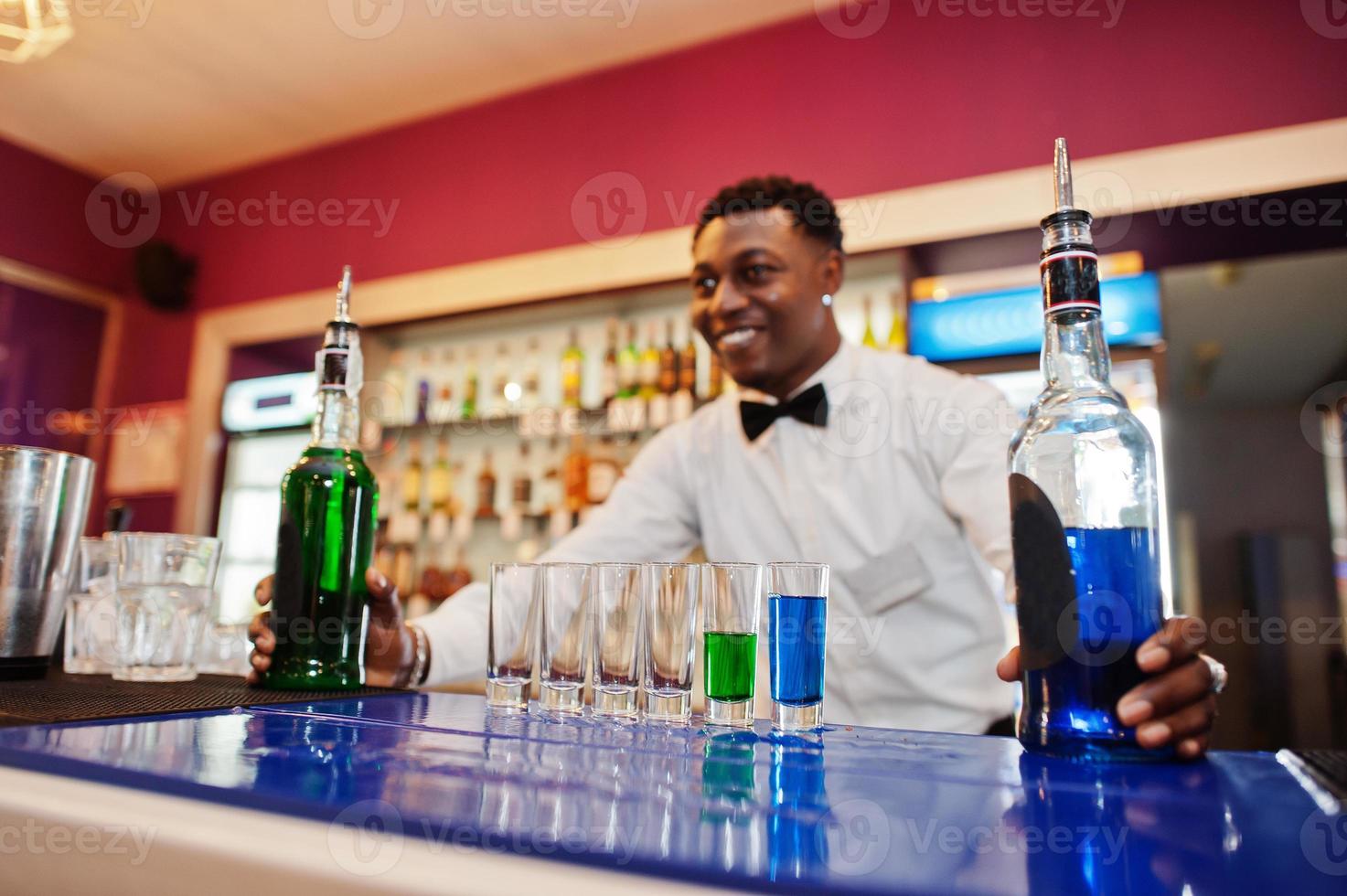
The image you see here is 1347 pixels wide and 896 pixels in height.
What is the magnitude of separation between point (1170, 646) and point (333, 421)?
0.88 meters

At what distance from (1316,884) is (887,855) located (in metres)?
0.17

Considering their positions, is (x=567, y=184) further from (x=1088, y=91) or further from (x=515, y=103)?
(x=1088, y=91)

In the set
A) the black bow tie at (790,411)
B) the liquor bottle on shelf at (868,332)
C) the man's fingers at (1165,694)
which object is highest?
the liquor bottle on shelf at (868,332)

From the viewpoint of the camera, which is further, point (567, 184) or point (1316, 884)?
point (567, 184)

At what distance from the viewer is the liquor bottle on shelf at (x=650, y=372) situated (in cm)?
334

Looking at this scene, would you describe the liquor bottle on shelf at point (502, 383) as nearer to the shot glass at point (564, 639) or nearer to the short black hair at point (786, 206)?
the short black hair at point (786, 206)

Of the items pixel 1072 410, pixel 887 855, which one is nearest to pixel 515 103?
pixel 1072 410

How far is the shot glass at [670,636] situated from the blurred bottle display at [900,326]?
2.26 metres

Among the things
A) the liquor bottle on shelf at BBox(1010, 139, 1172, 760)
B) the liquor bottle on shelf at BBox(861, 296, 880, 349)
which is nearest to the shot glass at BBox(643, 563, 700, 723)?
the liquor bottle on shelf at BBox(1010, 139, 1172, 760)

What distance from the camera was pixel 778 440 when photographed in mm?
2029

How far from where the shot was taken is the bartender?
1748mm

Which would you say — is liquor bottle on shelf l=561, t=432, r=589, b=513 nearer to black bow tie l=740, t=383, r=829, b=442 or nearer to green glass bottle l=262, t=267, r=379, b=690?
black bow tie l=740, t=383, r=829, b=442

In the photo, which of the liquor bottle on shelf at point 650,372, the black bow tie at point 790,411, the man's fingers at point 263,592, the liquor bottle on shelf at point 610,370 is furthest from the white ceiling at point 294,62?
the man's fingers at point 263,592

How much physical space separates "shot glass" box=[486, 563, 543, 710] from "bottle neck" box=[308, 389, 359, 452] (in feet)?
1.01
